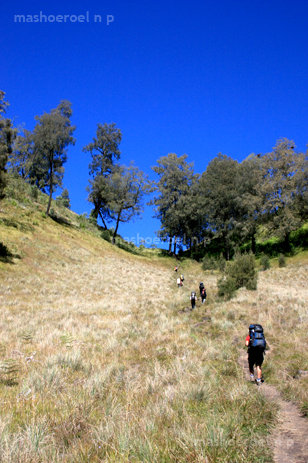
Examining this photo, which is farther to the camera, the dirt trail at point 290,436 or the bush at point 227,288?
the bush at point 227,288

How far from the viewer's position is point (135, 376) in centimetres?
677

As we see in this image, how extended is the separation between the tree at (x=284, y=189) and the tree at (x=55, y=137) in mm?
29255

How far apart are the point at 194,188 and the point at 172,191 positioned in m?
4.15

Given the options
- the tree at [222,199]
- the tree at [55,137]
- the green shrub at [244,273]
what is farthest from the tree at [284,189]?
the tree at [55,137]

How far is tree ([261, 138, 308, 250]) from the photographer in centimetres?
3731

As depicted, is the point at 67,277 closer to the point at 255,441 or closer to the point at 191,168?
the point at 255,441

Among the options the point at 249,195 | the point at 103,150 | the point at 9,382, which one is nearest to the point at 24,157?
the point at 103,150

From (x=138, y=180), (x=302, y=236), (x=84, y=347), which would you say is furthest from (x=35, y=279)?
(x=302, y=236)

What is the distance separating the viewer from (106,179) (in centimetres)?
5434

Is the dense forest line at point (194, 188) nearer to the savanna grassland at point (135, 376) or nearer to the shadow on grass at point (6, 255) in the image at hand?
the shadow on grass at point (6, 255)

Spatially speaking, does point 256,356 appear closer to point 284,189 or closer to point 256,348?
point 256,348

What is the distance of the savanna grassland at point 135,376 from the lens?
357cm

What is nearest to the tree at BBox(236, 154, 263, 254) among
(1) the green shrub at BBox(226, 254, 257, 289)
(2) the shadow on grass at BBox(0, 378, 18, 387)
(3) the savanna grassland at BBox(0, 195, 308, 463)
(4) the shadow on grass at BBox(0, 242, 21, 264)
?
(1) the green shrub at BBox(226, 254, 257, 289)

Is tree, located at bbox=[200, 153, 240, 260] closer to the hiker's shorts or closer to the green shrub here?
the green shrub
